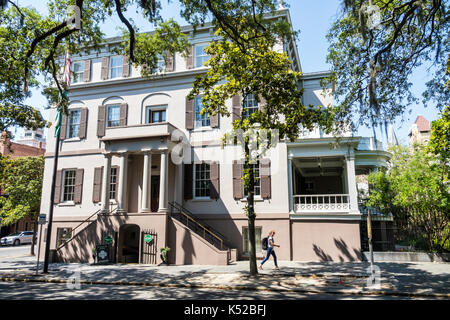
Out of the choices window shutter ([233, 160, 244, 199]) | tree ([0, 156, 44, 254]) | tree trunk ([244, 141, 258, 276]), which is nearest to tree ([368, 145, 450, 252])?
window shutter ([233, 160, 244, 199])

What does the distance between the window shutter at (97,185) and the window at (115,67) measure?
638 cm

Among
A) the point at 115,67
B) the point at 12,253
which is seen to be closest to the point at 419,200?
the point at 115,67

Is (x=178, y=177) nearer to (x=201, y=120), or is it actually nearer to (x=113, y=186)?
(x=201, y=120)

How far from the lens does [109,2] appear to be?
1088 cm

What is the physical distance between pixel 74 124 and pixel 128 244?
901 cm

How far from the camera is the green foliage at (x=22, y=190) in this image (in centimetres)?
2588

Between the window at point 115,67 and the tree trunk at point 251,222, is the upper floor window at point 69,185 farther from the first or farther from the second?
the tree trunk at point 251,222

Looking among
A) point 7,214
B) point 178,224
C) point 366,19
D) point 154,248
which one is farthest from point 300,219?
point 7,214

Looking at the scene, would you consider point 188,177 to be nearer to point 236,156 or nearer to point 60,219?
point 236,156

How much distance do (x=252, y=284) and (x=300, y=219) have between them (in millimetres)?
6910

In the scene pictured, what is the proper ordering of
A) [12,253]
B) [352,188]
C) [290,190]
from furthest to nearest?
[12,253] < [290,190] < [352,188]

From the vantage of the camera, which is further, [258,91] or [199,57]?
[199,57]

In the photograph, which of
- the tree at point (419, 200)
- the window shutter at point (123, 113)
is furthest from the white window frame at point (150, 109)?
the tree at point (419, 200)

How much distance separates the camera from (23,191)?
2917 centimetres
